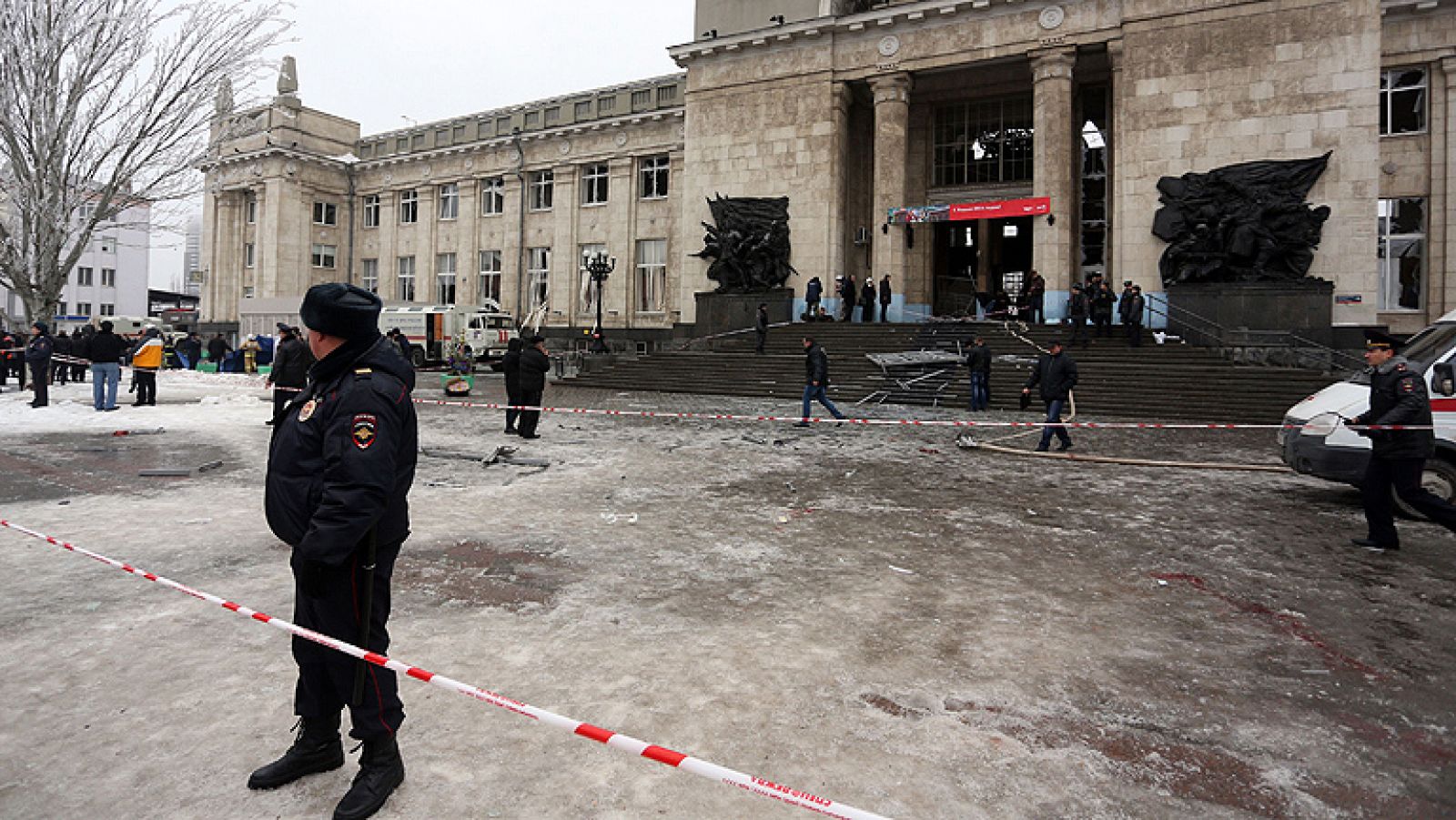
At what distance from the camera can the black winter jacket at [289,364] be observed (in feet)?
39.9

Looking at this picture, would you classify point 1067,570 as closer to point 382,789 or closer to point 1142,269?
point 382,789

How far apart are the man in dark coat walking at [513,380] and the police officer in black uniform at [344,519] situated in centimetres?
990

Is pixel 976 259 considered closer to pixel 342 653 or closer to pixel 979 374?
pixel 979 374

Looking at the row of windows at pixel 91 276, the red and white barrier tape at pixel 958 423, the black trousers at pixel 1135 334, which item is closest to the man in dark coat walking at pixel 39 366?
the red and white barrier tape at pixel 958 423

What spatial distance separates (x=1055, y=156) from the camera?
23.5 metres

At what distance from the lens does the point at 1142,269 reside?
73.5 ft

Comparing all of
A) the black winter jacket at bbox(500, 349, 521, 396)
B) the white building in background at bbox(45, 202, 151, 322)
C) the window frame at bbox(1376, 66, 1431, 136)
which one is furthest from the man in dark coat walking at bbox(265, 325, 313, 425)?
the white building in background at bbox(45, 202, 151, 322)

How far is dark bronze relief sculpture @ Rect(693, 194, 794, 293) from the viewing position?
88.3ft

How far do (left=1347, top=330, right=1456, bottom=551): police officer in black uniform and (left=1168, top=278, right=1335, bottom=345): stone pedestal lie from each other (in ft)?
48.9

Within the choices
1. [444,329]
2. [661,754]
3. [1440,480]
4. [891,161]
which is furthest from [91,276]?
[1440,480]

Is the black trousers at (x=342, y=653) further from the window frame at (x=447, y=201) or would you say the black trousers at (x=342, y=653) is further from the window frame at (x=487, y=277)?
the window frame at (x=447, y=201)

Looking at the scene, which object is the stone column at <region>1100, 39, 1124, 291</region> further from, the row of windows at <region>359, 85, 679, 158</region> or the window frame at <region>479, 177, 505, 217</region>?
the window frame at <region>479, 177, 505, 217</region>

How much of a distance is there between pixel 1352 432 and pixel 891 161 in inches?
815

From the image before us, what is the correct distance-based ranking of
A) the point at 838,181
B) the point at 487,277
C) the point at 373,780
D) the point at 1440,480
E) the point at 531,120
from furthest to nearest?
the point at 487,277, the point at 531,120, the point at 838,181, the point at 1440,480, the point at 373,780
